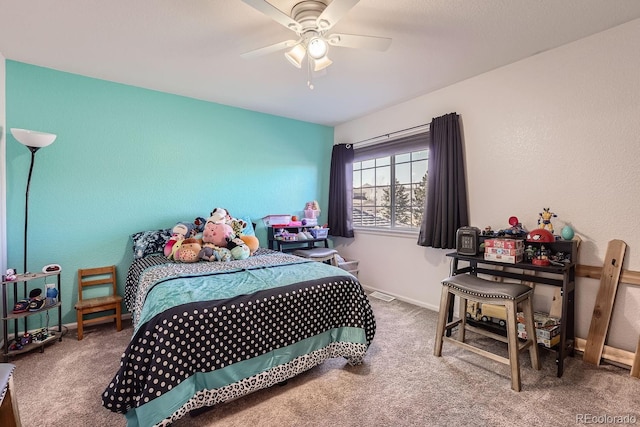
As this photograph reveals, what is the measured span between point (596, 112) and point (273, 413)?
117 inches

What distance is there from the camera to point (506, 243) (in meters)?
2.23

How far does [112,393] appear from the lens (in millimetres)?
1327

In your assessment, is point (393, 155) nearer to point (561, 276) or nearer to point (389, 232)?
point (389, 232)

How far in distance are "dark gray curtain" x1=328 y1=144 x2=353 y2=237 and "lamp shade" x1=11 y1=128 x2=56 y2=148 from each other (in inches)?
120

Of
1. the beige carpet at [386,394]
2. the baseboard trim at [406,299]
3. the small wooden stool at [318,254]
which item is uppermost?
the small wooden stool at [318,254]

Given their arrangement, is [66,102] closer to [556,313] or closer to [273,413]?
[273,413]

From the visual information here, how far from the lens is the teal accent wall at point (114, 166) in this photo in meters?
2.52

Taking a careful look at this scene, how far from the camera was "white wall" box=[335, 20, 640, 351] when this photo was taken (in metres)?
1.99

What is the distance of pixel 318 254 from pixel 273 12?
103 inches

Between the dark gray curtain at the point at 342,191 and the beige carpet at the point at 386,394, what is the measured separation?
2036mm

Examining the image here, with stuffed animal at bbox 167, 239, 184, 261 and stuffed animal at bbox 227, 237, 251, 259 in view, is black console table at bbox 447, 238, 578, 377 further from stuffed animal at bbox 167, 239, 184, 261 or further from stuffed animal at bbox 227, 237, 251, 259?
stuffed animal at bbox 167, 239, 184, 261

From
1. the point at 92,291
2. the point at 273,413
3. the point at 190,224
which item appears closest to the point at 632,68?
the point at 273,413

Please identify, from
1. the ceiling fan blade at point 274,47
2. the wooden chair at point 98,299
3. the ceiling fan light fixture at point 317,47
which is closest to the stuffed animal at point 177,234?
the wooden chair at point 98,299

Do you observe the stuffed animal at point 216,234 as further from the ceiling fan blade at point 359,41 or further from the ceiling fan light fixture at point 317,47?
the ceiling fan blade at point 359,41
